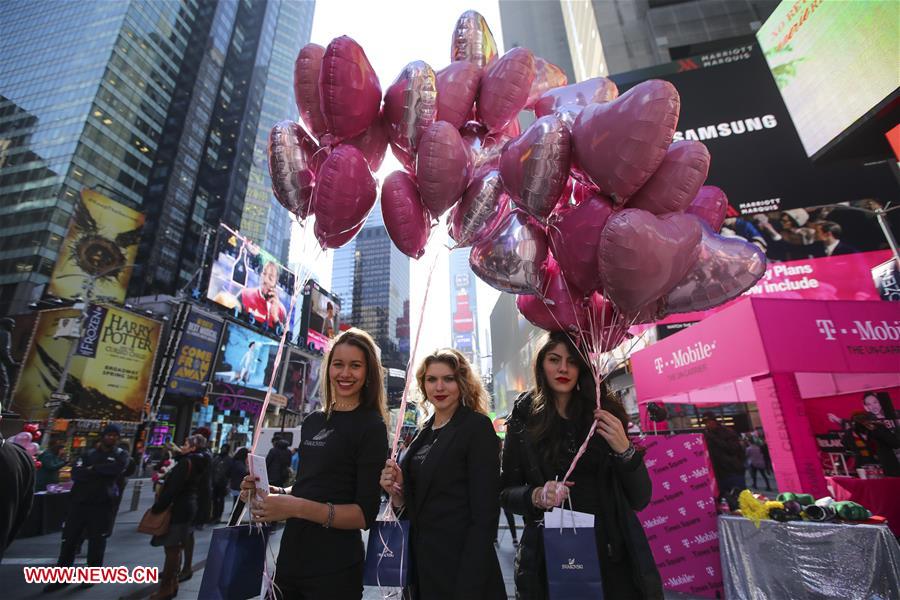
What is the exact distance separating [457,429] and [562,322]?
1029 millimetres

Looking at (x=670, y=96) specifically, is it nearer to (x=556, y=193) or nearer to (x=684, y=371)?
(x=556, y=193)

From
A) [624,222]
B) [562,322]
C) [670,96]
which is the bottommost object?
[562,322]

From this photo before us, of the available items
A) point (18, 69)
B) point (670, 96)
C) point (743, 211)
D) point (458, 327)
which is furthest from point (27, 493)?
point (458, 327)

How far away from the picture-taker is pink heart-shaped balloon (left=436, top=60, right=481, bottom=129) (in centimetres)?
267

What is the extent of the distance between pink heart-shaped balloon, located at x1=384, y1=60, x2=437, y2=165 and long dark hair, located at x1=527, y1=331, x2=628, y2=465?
1.52 metres

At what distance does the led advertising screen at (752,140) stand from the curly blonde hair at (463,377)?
1659cm

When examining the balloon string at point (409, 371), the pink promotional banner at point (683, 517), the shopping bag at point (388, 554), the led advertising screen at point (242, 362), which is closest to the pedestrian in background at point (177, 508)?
the balloon string at point (409, 371)

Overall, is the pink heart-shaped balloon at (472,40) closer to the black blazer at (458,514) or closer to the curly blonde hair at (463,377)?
the curly blonde hair at (463,377)

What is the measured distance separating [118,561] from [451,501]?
236 inches

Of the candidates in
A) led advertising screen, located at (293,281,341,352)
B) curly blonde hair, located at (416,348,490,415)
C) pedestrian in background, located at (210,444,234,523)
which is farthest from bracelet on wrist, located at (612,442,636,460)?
led advertising screen, located at (293,281,341,352)

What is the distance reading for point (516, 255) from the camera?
2.52 meters

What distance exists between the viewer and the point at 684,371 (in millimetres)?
8172

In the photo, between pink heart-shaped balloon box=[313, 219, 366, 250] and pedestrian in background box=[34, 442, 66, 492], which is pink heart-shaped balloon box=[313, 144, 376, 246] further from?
pedestrian in background box=[34, 442, 66, 492]

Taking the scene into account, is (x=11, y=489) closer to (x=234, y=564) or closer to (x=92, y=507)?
(x=234, y=564)
